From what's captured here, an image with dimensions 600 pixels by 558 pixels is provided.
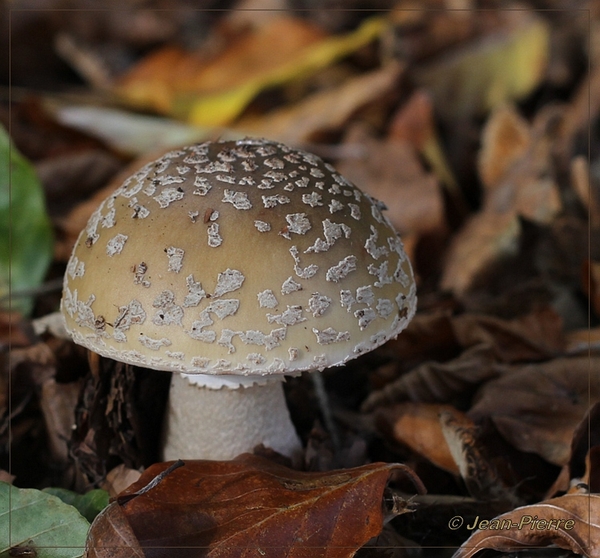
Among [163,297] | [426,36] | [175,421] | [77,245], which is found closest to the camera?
[163,297]

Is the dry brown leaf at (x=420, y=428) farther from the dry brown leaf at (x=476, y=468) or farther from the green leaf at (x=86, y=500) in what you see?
the green leaf at (x=86, y=500)

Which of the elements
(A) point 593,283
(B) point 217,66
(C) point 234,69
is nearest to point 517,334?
(A) point 593,283

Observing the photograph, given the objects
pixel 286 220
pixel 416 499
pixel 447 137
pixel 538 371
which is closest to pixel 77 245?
pixel 286 220

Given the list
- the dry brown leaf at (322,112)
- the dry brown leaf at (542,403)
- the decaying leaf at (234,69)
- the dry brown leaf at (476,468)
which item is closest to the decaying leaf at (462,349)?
the dry brown leaf at (542,403)

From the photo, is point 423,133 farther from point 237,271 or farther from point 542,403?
point 237,271

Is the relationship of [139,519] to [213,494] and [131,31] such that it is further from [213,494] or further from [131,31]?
[131,31]

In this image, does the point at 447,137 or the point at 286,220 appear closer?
the point at 286,220

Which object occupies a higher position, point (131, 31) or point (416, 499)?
point (131, 31)

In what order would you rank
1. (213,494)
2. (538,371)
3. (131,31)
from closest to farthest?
1. (213,494)
2. (538,371)
3. (131,31)
